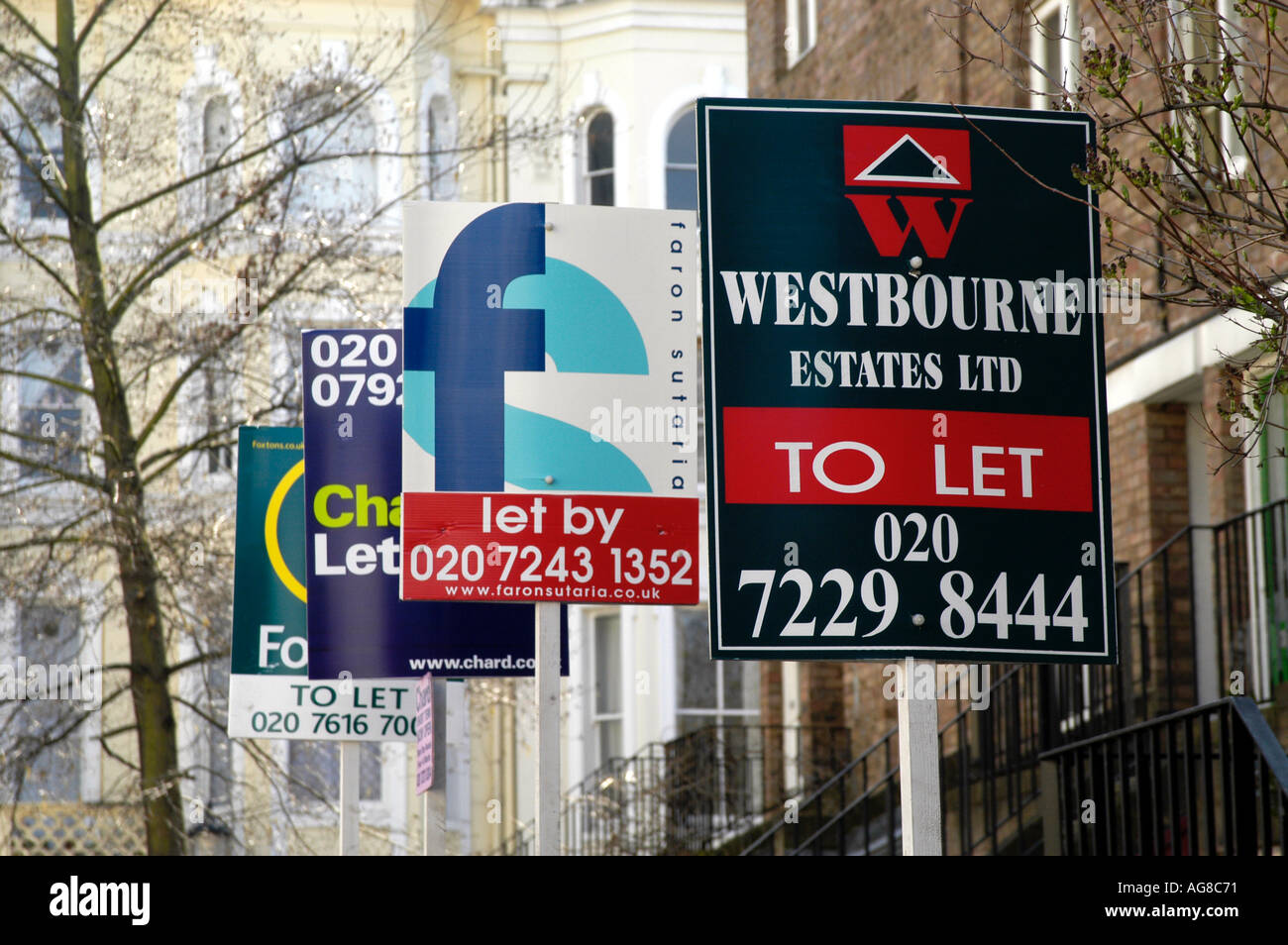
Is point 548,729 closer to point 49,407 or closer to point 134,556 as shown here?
point 134,556

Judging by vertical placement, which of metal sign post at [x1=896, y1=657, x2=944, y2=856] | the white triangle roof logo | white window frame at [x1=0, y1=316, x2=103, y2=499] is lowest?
metal sign post at [x1=896, y1=657, x2=944, y2=856]

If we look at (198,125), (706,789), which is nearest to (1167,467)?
(706,789)

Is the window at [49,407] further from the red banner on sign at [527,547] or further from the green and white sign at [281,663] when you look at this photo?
the red banner on sign at [527,547]

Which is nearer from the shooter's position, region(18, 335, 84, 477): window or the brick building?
the brick building

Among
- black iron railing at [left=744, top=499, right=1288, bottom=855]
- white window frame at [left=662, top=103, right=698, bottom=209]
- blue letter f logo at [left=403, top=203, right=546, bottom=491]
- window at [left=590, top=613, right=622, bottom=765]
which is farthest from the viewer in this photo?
white window frame at [left=662, top=103, right=698, bottom=209]

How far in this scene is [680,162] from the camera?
24016 mm

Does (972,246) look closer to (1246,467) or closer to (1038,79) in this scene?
(1246,467)

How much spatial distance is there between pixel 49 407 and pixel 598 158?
1039cm

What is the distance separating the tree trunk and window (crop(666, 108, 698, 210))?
9.79 meters

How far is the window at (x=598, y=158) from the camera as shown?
24578 millimetres

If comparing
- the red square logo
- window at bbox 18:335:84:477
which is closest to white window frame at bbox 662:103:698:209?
window at bbox 18:335:84:477

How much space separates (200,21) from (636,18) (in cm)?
833

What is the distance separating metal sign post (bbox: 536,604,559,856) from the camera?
7012mm

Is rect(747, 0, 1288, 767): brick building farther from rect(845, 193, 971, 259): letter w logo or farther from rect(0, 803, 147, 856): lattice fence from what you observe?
rect(0, 803, 147, 856): lattice fence
